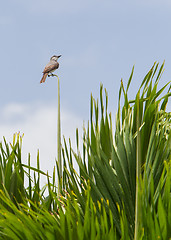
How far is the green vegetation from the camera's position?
3.89 meters

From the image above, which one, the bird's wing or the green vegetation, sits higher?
the bird's wing

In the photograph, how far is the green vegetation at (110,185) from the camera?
389cm

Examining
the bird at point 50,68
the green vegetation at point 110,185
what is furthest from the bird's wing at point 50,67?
the green vegetation at point 110,185

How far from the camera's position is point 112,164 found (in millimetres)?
4898

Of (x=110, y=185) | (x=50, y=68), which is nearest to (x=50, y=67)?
(x=50, y=68)

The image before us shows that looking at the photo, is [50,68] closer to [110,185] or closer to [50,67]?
[50,67]

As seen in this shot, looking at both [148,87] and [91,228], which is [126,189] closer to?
[91,228]

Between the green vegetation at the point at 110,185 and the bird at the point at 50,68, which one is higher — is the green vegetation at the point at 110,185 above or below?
below

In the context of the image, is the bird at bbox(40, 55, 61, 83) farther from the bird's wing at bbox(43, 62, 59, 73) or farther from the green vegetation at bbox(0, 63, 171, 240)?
the green vegetation at bbox(0, 63, 171, 240)

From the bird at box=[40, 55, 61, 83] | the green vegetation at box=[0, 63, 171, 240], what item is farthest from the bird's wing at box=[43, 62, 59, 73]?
the green vegetation at box=[0, 63, 171, 240]

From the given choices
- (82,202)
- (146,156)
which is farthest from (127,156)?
(82,202)

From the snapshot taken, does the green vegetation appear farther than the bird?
No

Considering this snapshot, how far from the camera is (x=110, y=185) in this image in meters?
4.52

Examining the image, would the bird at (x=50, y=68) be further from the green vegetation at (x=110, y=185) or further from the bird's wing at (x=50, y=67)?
the green vegetation at (x=110, y=185)
